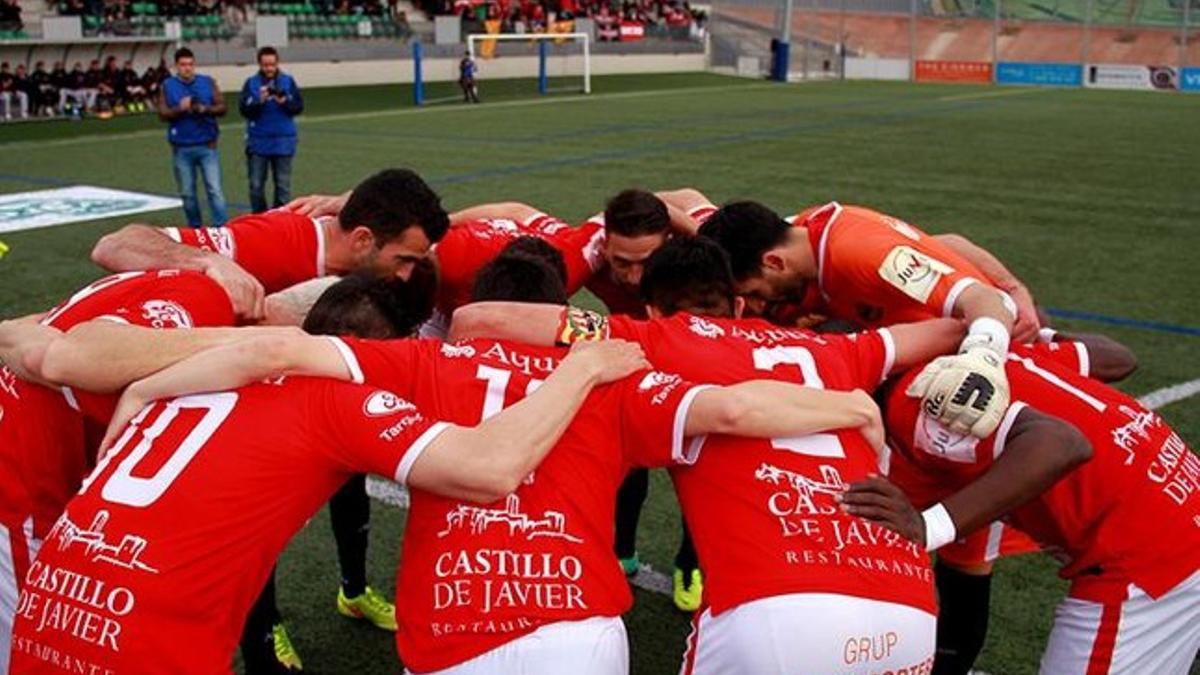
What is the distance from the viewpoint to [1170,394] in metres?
7.21

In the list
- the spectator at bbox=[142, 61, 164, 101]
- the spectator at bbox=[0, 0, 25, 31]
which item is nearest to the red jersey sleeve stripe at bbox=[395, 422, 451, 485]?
the spectator at bbox=[142, 61, 164, 101]

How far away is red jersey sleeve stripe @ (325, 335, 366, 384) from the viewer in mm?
3125

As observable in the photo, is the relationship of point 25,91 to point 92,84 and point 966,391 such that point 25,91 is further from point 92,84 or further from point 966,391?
point 966,391

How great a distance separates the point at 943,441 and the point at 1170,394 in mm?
4645

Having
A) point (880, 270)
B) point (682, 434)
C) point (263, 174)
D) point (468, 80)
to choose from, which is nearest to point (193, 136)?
point (263, 174)

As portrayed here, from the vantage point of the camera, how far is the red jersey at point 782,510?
9.57 ft

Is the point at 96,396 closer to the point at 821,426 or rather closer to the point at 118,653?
the point at 118,653

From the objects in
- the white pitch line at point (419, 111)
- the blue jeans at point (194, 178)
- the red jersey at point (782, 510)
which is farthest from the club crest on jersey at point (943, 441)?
the white pitch line at point (419, 111)

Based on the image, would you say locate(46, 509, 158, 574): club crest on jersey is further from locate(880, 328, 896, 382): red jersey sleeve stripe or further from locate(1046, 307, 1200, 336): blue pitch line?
locate(1046, 307, 1200, 336): blue pitch line

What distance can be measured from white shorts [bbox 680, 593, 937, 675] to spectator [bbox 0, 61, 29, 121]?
26602 mm

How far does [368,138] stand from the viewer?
21344 millimetres

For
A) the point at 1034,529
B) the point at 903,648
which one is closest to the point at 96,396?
the point at 903,648

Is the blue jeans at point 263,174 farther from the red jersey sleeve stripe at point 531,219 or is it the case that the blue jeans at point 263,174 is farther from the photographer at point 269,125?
the red jersey sleeve stripe at point 531,219

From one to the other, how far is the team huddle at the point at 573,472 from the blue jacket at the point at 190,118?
9.44 m
